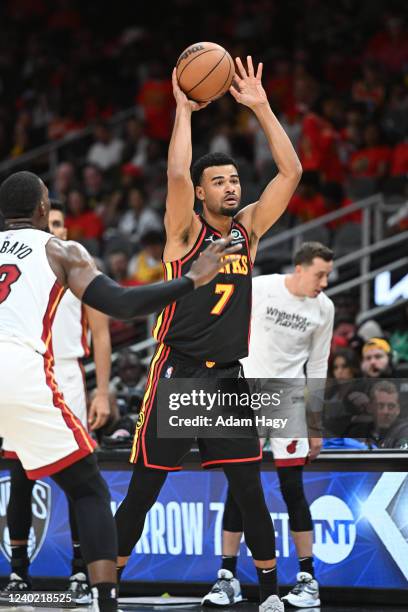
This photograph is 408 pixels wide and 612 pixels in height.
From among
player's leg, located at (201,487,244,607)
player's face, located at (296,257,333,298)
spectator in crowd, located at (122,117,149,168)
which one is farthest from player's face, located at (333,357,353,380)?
spectator in crowd, located at (122,117,149,168)

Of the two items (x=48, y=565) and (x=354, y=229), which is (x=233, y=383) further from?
(x=354, y=229)

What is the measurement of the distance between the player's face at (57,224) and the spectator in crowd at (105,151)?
6.90 meters

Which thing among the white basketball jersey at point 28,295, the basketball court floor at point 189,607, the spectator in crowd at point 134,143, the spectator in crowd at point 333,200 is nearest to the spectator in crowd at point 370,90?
the spectator in crowd at point 333,200

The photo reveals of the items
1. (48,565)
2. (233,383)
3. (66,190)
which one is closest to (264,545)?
(233,383)

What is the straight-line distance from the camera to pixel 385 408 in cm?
693

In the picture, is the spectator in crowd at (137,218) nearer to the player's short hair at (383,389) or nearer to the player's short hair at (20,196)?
the player's short hair at (383,389)

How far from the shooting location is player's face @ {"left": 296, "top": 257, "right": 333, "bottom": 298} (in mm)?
6625

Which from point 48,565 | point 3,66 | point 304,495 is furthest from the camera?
point 3,66

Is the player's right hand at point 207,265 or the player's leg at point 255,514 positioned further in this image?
the player's leg at point 255,514

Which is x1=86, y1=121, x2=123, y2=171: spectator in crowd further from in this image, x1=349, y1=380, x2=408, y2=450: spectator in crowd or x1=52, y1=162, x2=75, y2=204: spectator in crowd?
x1=349, y1=380, x2=408, y2=450: spectator in crowd

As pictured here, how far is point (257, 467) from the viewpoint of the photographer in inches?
216

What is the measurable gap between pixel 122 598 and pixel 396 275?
15.4ft

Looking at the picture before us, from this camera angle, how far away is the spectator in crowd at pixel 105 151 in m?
13.9

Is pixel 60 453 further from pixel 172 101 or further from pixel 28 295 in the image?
pixel 172 101
